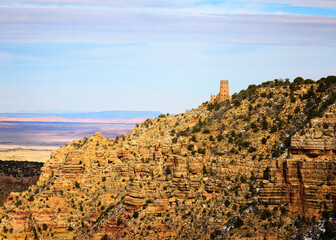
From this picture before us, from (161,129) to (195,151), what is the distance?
17427 millimetres

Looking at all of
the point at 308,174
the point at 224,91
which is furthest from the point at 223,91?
the point at 308,174

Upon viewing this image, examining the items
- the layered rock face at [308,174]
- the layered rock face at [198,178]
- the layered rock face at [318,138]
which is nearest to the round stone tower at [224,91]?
the layered rock face at [198,178]

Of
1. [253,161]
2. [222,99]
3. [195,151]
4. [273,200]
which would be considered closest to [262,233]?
[273,200]

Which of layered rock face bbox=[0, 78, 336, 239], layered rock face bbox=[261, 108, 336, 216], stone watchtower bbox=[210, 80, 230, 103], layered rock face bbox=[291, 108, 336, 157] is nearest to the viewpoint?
layered rock face bbox=[261, 108, 336, 216]

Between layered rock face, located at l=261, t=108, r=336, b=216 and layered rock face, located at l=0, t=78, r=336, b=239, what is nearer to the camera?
layered rock face, located at l=261, t=108, r=336, b=216

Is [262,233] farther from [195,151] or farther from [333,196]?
[195,151]

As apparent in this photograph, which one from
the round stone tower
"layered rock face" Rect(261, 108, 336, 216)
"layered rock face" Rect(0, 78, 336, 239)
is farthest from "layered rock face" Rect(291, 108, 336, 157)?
the round stone tower

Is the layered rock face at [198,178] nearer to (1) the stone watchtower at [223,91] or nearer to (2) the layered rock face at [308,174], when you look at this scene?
(2) the layered rock face at [308,174]

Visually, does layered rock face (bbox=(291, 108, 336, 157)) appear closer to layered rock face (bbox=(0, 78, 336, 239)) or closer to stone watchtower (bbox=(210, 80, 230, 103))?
layered rock face (bbox=(0, 78, 336, 239))

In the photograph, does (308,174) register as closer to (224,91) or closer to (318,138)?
(318,138)

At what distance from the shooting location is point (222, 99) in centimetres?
14000

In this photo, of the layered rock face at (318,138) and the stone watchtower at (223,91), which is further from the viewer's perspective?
the stone watchtower at (223,91)

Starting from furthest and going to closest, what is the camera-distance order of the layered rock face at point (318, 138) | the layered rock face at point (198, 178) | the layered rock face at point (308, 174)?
the layered rock face at point (198, 178)
the layered rock face at point (318, 138)
the layered rock face at point (308, 174)

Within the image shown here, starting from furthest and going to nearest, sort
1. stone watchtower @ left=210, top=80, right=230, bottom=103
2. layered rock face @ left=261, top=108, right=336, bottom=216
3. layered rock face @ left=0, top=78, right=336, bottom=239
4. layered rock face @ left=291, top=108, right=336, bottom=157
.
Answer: stone watchtower @ left=210, top=80, right=230, bottom=103
layered rock face @ left=0, top=78, right=336, bottom=239
layered rock face @ left=291, top=108, right=336, bottom=157
layered rock face @ left=261, top=108, right=336, bottom=216
